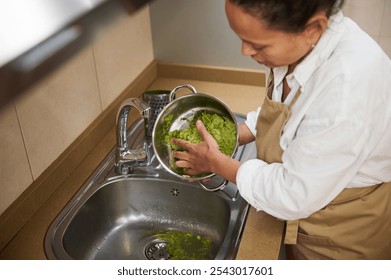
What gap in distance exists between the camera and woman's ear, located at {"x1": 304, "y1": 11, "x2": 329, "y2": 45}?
0.87 m

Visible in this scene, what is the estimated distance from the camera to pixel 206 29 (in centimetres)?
193

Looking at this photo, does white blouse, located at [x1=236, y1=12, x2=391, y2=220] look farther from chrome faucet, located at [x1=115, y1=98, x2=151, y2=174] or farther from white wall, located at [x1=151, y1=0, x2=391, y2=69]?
white wall, located at [x1=151, y1=0, x2=391, y2=69]

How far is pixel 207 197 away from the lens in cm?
138

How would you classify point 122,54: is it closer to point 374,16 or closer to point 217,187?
point 217,187

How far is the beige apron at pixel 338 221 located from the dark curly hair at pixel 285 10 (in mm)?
238

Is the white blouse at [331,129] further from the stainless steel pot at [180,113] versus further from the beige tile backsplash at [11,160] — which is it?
the beige tile backsplash at [11,160]

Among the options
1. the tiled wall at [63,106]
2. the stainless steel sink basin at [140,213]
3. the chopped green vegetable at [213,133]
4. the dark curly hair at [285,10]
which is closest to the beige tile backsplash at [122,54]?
the tiled wall at [63,106]

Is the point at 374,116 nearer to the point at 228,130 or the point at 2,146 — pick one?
the point at 228,130

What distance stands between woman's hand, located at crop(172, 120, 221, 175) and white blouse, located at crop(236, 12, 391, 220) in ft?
0.48

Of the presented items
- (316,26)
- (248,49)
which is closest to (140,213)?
(248,49)

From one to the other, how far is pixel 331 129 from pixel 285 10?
0.81 ft

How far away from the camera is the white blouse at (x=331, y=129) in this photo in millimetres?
874

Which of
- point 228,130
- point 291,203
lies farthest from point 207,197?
point 291,203
